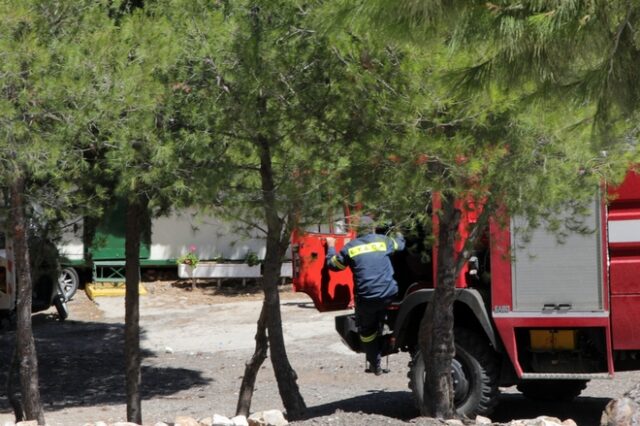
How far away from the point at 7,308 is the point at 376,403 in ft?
20.3

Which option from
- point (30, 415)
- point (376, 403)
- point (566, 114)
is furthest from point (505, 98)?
point (376, 403)

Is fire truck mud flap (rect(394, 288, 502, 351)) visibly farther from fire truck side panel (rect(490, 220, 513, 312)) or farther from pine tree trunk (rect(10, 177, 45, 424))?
pine tree trunk (rect(10, 177, 45, 424))

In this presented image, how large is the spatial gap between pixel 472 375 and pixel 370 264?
1435mm

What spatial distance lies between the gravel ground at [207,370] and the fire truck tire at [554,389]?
0.31 feet

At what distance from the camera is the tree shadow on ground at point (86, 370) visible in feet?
41.8

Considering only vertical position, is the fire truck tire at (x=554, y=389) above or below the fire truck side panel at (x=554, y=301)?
below

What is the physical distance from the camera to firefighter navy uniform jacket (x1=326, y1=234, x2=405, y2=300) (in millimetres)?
10484

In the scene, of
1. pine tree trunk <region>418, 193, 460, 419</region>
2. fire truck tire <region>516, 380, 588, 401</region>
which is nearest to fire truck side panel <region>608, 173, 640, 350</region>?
fire truck tire <region>516, 380, 588, 401</region>

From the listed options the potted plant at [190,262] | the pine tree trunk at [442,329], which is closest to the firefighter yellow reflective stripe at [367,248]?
the pine tree trunk at [442,329]

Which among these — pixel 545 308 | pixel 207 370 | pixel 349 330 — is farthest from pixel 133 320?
pixel 207 370

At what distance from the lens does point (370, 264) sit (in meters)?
10.5

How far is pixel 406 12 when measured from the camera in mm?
5703

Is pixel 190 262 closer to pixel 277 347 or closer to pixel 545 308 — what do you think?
pixel 545 308

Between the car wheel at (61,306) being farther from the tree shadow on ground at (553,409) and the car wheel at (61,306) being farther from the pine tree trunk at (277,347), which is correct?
the pine tree trunk at (277,347)
